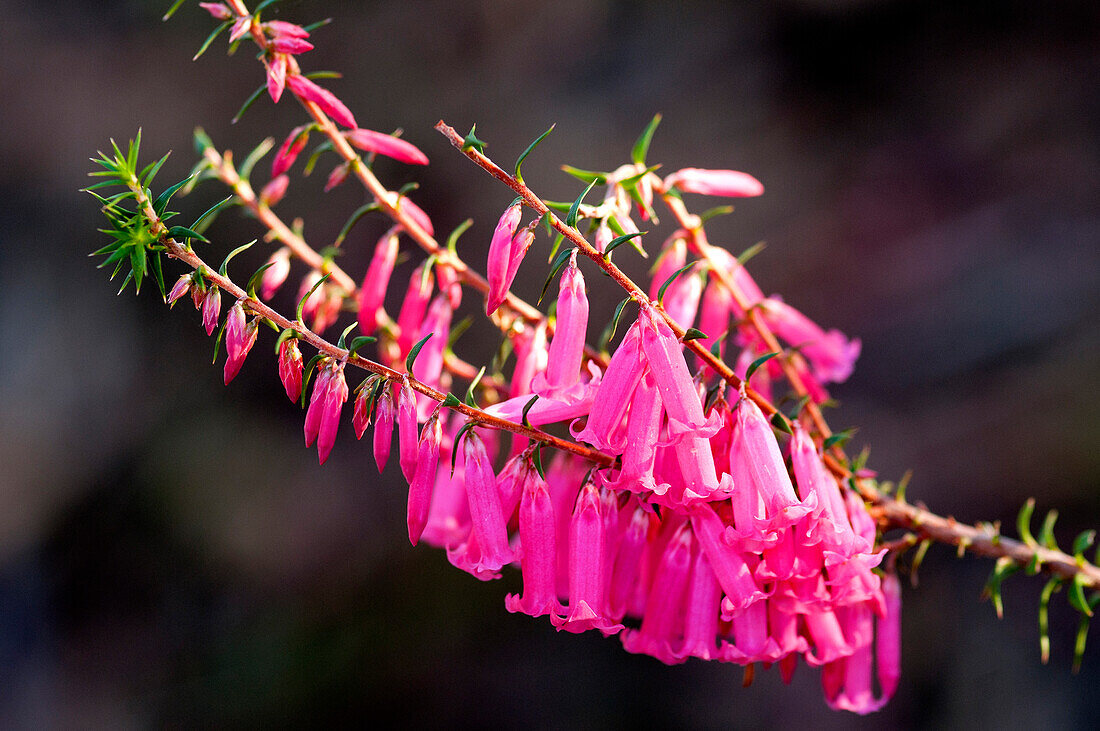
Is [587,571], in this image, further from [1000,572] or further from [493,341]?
[493,341]

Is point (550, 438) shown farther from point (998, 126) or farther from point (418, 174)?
point (998, 126)

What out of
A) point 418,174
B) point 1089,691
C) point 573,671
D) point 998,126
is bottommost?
point 573,671

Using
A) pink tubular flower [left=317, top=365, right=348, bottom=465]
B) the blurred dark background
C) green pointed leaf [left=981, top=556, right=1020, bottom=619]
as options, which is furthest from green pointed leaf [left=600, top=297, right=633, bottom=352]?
the blurred dark background

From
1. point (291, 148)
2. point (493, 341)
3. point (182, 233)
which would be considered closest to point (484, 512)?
point (182, 233)

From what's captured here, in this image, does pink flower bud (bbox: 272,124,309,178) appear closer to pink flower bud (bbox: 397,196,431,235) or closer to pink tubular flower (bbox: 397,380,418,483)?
pink flower bud (bbox: 397,196,431,235)

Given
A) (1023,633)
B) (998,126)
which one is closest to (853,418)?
(1023,633)
